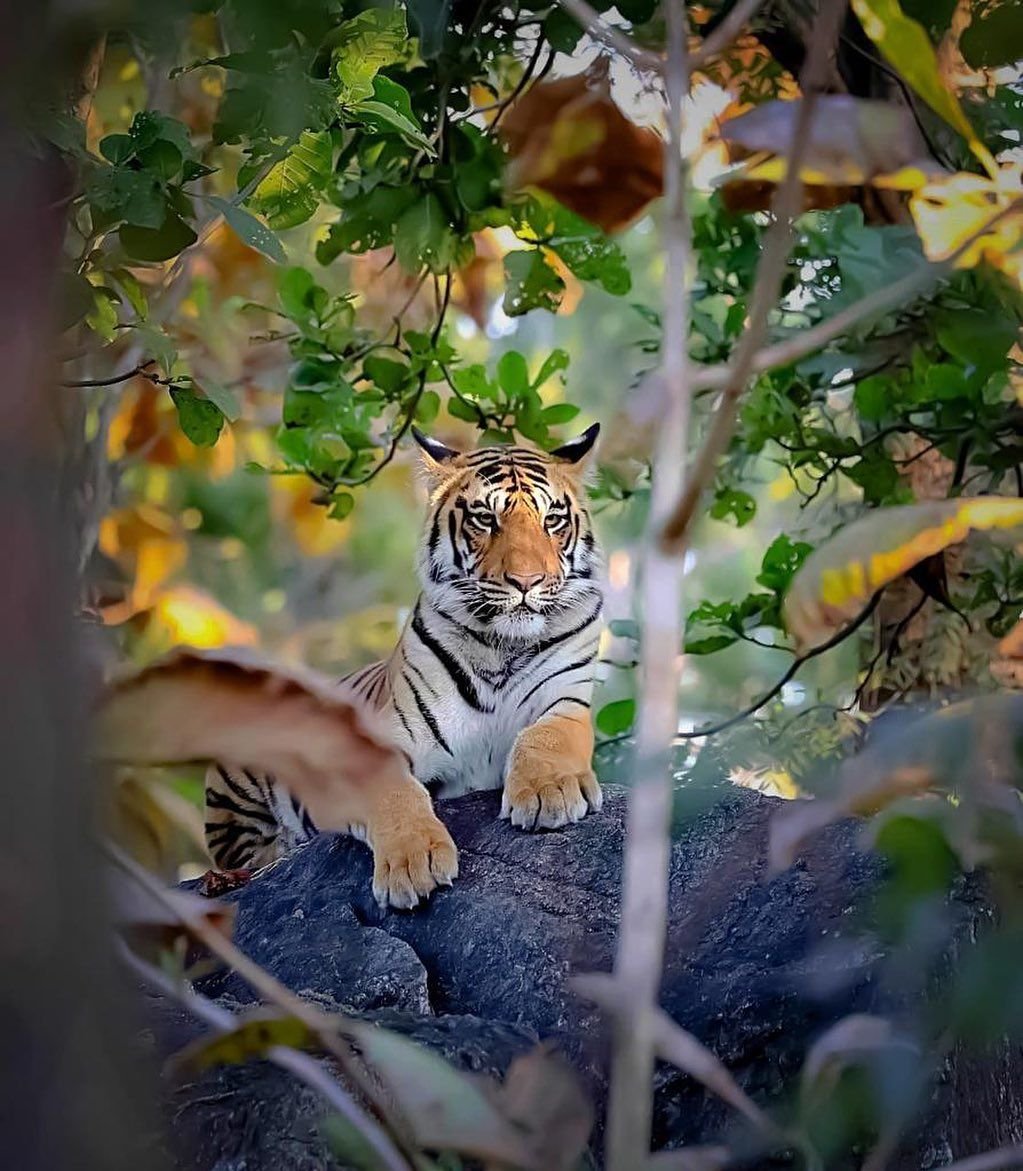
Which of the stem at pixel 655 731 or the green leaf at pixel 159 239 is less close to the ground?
the green leaf at pixel 159 239

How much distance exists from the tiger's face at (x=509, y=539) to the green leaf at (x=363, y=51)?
156 cm

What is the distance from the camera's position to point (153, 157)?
1.95 m

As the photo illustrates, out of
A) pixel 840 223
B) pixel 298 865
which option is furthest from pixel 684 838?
pixel 840 223

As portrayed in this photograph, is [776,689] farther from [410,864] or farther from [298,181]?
[298,181]

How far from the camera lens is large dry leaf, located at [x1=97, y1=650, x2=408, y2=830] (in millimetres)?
942

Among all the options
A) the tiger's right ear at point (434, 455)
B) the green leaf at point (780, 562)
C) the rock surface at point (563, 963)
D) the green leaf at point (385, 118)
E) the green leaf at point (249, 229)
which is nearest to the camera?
the rock surface at point (563, 963)

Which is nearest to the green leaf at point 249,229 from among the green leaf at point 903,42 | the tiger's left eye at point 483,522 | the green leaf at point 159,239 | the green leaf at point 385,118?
the green leaf at point 159,239

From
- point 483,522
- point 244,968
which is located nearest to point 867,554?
point 244,968

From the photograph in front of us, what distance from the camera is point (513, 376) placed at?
3.39 meters

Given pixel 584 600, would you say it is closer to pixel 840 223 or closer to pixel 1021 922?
pixel 840 223

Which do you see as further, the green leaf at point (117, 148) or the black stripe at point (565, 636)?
the black stripe at point (565, 636)

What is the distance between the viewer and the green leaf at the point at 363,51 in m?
2.07

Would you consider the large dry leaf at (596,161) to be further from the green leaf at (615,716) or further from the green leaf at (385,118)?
the green leaf at (615,716)

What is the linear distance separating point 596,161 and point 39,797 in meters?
0.87
